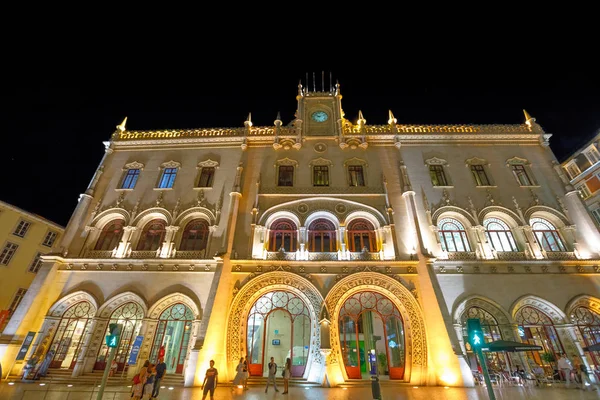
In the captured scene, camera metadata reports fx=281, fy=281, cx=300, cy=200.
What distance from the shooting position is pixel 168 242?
751 inches

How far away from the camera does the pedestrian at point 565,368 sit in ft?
45.5

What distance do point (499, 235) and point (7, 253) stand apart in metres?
42.5

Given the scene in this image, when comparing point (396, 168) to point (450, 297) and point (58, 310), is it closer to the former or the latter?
point (450, 297)

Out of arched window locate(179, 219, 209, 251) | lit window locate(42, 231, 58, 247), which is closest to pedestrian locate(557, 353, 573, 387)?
arched window locate(179, 219, 209, 251)

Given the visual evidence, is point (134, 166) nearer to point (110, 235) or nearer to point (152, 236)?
point (110, 235)

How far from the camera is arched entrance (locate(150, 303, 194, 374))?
16312 mm

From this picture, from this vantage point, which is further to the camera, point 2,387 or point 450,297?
point 450,297

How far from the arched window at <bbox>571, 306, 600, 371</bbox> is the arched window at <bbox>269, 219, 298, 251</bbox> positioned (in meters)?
16.8

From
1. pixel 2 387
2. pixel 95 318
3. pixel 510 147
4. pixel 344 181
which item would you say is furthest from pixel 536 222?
pixel 2 387

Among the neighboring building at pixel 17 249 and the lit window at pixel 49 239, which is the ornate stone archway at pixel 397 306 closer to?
the neighboring building at pixel 17 249

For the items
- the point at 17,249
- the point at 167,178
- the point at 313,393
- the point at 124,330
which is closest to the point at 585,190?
the point at 313,393

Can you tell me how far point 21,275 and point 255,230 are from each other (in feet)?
86.6

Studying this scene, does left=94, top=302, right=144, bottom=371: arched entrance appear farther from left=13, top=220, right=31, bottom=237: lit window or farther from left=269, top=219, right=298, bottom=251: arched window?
left=13, top=220, right=31, bottom=237: lit window

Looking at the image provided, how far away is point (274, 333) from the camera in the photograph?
749 inches
